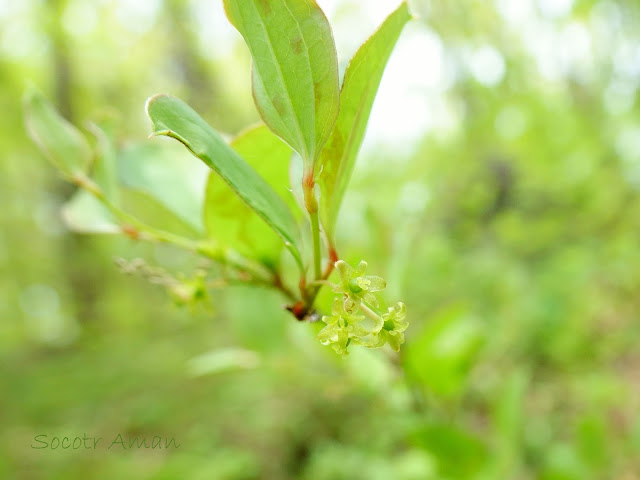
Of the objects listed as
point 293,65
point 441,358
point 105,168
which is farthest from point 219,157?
point 441,358

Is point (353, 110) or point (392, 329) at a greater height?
point (353, 110)

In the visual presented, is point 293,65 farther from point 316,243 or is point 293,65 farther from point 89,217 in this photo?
point 89,217

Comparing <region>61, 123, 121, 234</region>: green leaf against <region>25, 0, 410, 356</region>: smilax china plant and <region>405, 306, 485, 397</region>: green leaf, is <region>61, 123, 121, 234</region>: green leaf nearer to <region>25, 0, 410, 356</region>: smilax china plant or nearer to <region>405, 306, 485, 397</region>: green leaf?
<region>25, 0, 410, 356</region>: smilax china plant

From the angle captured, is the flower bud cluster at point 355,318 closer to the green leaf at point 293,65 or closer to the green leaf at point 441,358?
the green leaf at point 293,65

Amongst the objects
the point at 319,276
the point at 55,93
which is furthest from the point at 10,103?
the point at 319,276

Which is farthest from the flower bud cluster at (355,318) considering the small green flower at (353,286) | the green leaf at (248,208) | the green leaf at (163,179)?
the green leaf at (163,179)

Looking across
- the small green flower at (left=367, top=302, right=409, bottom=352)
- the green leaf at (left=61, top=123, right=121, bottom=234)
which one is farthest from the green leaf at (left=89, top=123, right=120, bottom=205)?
the small green flower at (left=367, top=302, right=409, bottom=352)
